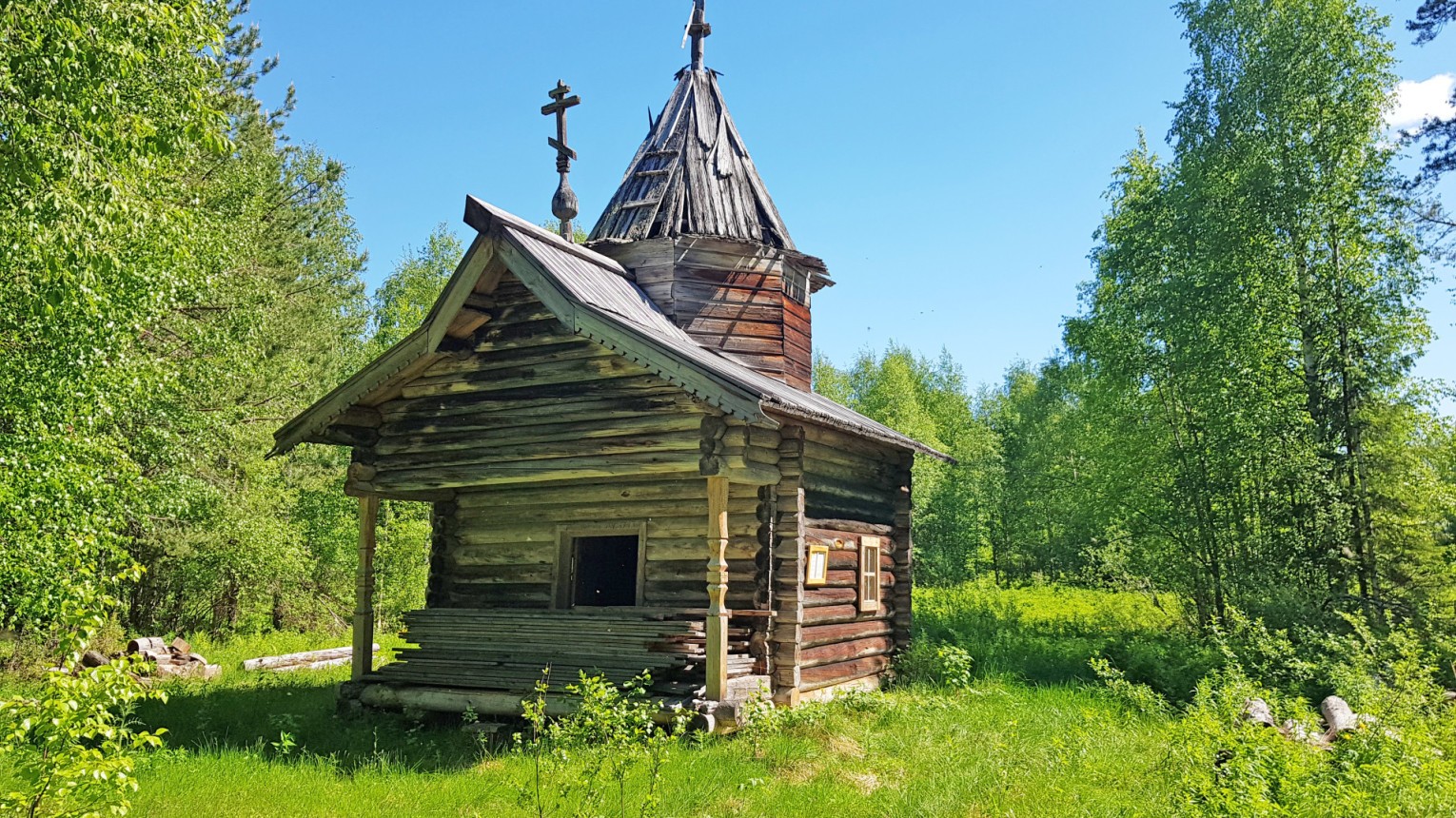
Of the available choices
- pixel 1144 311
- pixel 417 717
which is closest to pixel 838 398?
pixel 1144 311

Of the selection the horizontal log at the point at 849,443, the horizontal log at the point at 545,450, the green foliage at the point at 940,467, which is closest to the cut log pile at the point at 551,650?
the horizontal log at the point at 545,450

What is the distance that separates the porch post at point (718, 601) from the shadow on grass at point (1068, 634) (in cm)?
621

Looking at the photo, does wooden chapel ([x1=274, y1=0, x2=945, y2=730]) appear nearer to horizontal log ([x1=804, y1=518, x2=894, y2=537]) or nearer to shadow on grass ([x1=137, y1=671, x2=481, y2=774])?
horizontal log ([x1=804, y1=518, x2=894, y2=537])

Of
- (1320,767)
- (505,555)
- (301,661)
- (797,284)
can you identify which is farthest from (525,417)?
(301,661)

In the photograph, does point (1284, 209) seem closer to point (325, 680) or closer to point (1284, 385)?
point (1284, 385)

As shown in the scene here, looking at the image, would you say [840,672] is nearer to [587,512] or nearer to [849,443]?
[849,443]

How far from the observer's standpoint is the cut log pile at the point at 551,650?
11.1 m

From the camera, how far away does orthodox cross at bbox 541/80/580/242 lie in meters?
15.8

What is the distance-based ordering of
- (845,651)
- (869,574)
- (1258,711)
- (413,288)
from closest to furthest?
(1258,711)
(845,651)
(869,574)
(413,288)

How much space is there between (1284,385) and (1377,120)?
5.55m

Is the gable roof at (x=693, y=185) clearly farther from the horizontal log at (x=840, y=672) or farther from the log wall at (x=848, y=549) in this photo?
the horizontal log at (x=840, y=672)

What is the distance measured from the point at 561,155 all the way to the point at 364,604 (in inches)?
313

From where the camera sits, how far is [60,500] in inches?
472

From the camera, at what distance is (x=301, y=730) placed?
463 inches
